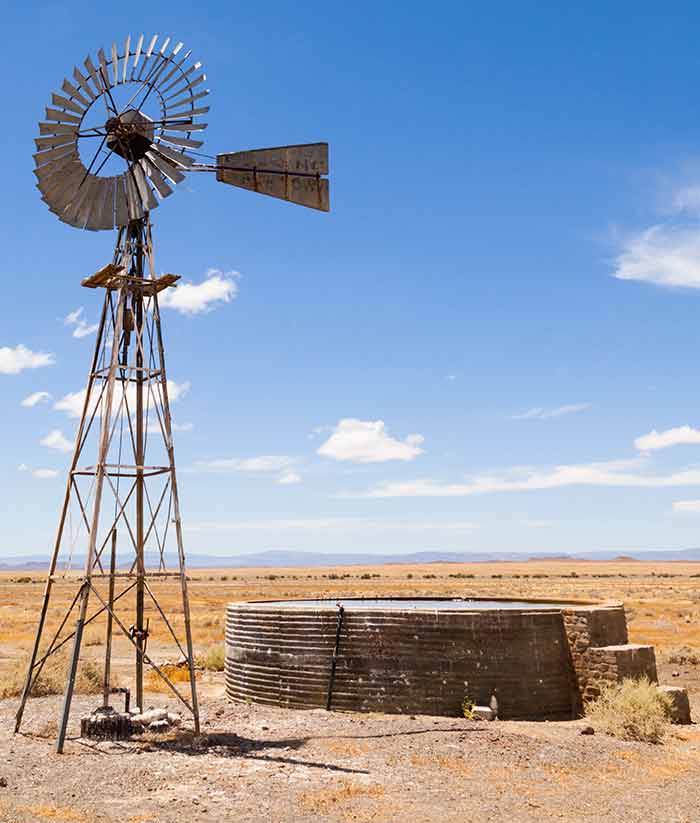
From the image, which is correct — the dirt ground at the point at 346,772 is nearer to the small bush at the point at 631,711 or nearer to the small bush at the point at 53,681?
the small bush at the point at 631,711

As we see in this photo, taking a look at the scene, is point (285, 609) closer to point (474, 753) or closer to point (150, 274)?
point (474, 753)

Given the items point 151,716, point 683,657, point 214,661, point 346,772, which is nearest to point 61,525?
point 151,716

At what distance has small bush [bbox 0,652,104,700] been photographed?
865 inches

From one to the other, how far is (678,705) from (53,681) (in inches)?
626

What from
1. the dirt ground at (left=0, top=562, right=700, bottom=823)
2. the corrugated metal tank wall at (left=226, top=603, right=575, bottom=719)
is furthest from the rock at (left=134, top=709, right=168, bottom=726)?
the corrugated metal tank wall at (left=226, top=603, right=575, bottom=719)

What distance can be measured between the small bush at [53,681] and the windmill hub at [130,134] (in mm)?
13690

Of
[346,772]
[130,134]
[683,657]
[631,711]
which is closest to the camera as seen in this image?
[346,772]

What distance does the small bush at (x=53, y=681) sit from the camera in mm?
21969

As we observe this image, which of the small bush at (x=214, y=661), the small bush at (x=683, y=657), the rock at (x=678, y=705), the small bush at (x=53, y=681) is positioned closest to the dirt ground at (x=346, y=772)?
the rock at (x=678, y=705)

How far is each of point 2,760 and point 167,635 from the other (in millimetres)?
24462

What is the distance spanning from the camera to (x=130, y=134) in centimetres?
1791

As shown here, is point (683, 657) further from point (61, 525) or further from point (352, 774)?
point (61, 525)

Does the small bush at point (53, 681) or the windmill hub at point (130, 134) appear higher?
the windmill hub at point (130, 134)

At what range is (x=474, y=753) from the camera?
585 inches
